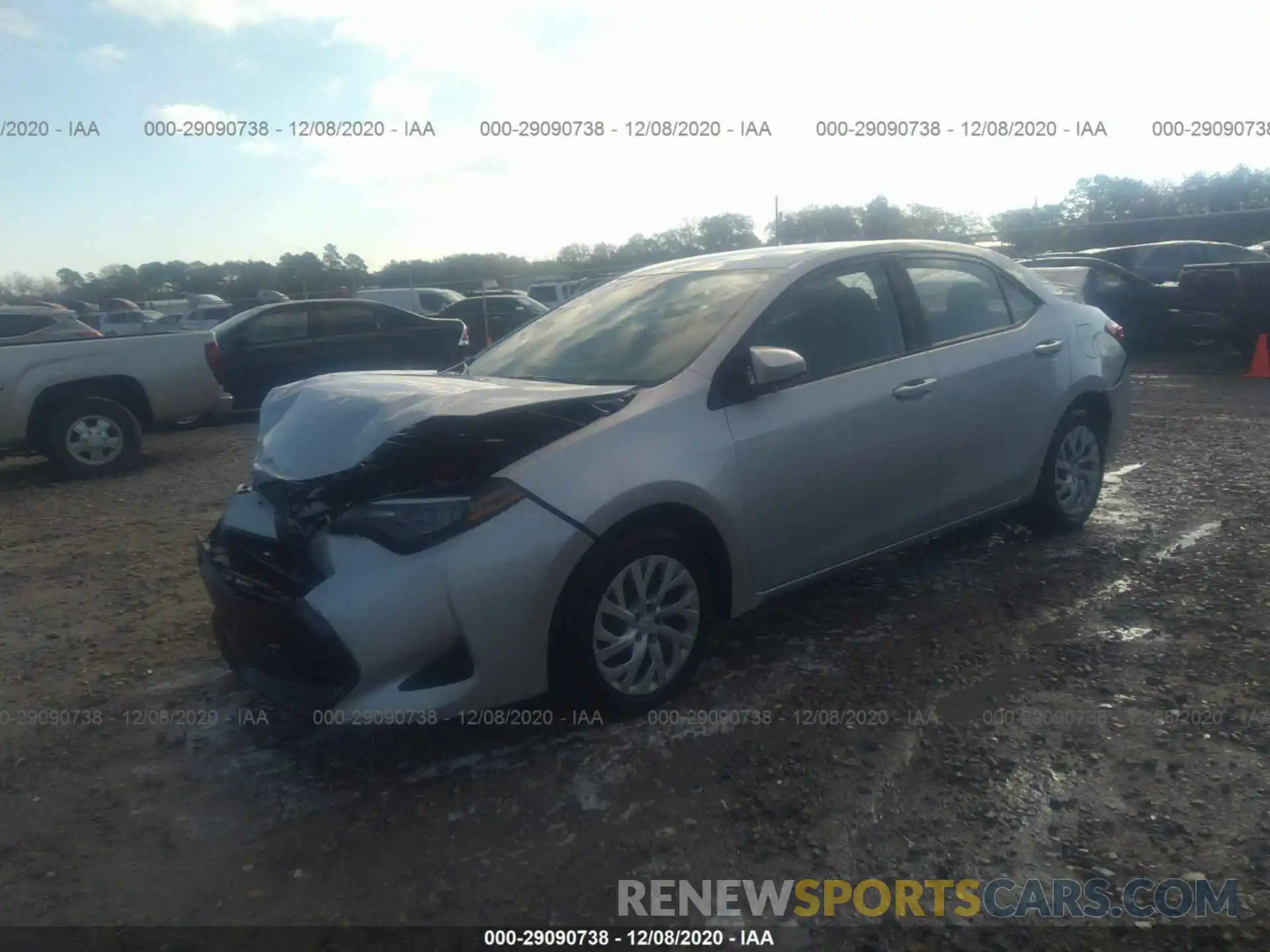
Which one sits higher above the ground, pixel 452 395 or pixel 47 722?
pixel 452 395

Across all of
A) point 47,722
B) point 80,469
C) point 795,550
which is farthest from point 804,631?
point 80,469

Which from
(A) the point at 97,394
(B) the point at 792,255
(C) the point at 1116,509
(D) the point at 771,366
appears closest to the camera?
(D) the point at 771,366

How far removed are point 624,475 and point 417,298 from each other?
64.3ft

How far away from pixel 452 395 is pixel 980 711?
2200 mm

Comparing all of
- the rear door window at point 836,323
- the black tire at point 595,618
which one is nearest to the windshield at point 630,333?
the rear door window at point 836,323

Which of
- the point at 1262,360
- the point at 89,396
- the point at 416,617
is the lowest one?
the point at 1262,360

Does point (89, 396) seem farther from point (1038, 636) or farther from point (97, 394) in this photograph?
point (1038, 636)

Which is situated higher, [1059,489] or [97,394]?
[97,394]

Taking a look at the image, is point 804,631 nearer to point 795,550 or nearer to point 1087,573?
point 795,550

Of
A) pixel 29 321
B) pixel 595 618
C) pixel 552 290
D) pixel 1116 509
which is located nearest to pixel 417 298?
pixel 552 290

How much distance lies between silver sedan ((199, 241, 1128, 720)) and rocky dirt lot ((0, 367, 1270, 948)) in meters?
0.33

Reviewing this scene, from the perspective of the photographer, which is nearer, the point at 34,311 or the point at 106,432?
the point at 106,432

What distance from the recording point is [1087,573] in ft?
17.0

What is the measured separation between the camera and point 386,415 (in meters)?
3.64
